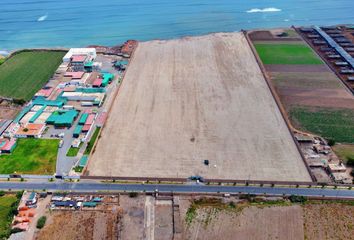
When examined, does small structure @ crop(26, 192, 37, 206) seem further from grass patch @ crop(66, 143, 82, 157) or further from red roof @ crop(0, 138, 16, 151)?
red roof @ crop(0, 138, 16, 151)

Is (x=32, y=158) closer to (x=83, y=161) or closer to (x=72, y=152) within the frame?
(x=72, y=152)

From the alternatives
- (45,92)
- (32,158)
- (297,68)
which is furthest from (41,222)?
(297,68)

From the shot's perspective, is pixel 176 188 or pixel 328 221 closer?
pixel 328 221

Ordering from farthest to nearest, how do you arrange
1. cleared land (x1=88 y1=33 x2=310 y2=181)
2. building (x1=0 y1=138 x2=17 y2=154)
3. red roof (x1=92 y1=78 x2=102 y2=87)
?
1. red roof (x1=92 y1=78 x2=102 y2=87)
2. building (x1=0 y1=138 x2=17 y2=154)
3. cleared land (x1=88 y1=33 x2=310 y2=181)

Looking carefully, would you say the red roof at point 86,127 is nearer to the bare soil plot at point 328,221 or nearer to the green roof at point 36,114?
the green roof at point 36,114

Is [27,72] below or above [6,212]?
above

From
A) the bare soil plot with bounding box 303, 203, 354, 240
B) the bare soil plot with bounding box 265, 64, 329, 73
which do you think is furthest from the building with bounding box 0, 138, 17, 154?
the bare soil plot with bounding box 265, 64, 329, 73
